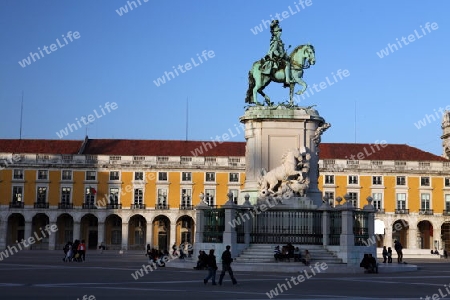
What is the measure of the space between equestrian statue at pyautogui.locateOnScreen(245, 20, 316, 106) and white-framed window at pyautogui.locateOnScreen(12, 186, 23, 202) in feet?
162

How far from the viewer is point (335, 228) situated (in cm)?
2630

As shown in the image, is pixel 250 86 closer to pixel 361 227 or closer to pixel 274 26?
→ pixel 274 26

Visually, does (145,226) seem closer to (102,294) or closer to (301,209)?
(301,209)

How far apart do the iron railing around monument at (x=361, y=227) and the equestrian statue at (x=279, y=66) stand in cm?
474

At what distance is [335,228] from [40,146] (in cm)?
5474

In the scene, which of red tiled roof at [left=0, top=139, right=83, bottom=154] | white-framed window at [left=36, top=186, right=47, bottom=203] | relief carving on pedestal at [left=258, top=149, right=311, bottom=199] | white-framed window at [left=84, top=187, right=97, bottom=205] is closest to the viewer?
relief carving on pedestal at [left=258, top=149, right=311, bottom=199]

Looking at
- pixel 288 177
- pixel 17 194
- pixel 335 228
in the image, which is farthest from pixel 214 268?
pixel 17 194

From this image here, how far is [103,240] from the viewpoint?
72312 millimetres

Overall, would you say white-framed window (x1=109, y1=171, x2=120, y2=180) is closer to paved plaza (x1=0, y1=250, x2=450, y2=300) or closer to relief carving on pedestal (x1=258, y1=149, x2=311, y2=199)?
relief carving on pedestal (x1=258, y1=149, x2=311, y2=199)

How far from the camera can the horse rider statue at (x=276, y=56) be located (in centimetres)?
2806

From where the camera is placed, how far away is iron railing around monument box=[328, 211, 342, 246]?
86.1 feet

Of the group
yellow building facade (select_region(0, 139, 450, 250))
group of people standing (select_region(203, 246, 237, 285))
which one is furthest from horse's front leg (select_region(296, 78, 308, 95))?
yellow building facade (select_region(0, 139, 450, 250))

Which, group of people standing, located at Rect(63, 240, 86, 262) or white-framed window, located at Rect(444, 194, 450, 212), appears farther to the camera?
white-framed window, located at Rect(444, 194, 450, 212)

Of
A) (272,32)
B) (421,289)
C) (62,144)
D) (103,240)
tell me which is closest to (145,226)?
(103,240)
